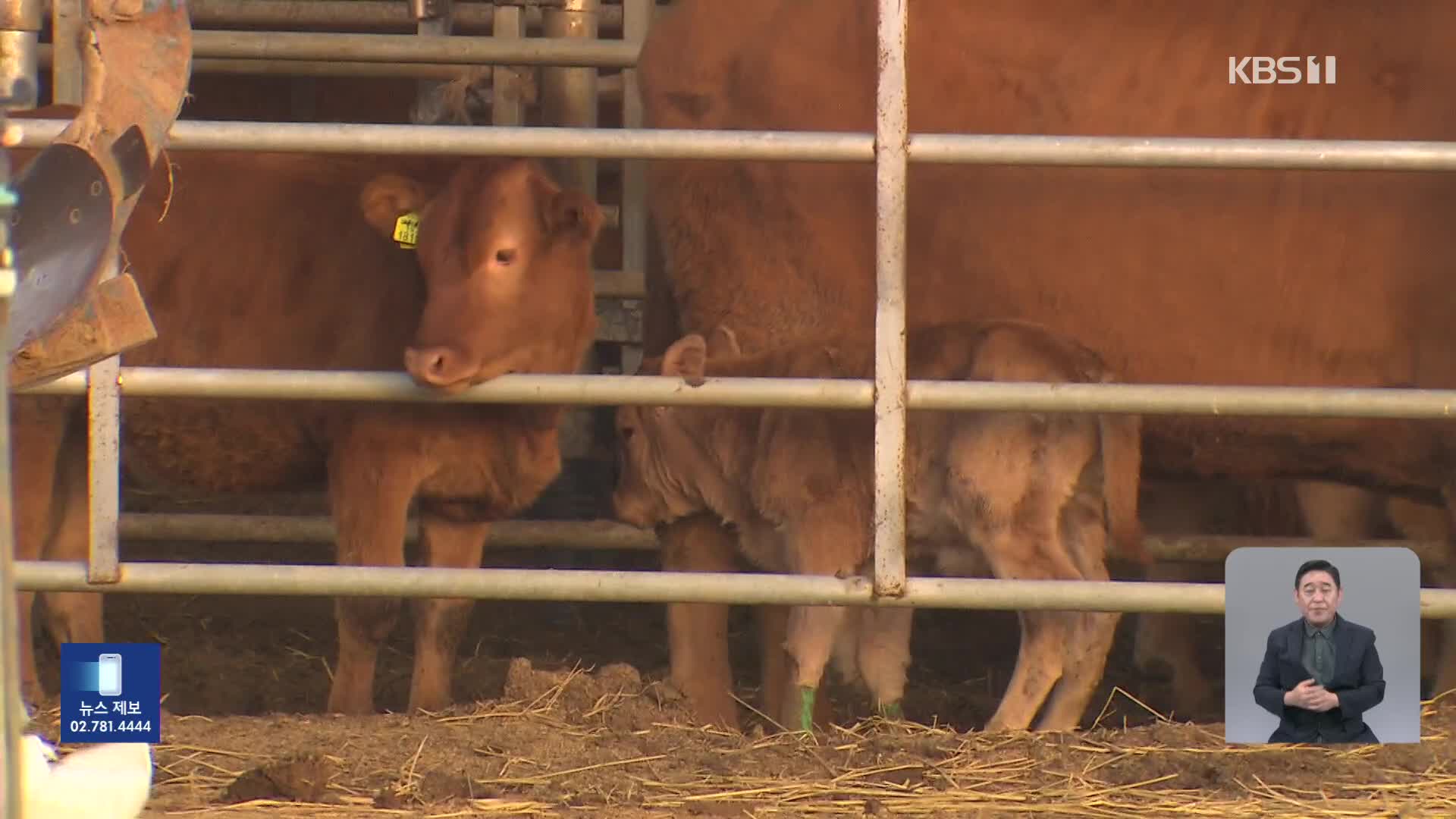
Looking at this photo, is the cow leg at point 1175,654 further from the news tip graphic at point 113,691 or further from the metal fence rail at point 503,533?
the news tip graphic at point 113,691

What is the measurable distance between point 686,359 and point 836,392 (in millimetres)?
563

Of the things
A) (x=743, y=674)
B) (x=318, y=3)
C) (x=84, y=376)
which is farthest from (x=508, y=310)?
(x=318, y=3)

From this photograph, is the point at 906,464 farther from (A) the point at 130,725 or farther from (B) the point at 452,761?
(A) the point at 130,725

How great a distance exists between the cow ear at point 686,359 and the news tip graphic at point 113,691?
1.38 metres

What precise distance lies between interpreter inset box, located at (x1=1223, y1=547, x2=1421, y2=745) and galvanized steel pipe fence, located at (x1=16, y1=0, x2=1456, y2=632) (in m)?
0.27

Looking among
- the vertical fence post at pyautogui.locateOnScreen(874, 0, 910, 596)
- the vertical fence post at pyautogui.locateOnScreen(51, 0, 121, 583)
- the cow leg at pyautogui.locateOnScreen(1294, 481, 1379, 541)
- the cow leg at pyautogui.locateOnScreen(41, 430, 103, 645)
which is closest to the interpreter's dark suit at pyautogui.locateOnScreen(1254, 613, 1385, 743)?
the vertical fence post at pyautogui.locateOnScreen(874, 0, 910, 596)

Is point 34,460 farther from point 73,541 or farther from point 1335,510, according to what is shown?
point 1335,510

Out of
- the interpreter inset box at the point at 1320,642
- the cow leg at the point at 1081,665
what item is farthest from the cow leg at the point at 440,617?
the interpreter inset box at the point at 1320,642

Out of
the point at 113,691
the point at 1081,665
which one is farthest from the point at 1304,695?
the point at 113,691

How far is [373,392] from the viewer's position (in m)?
4.65

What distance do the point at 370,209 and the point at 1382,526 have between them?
11.9 feet

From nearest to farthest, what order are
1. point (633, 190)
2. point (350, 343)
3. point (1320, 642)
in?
point (1320, 642), point (350, 343), point (633, 190)

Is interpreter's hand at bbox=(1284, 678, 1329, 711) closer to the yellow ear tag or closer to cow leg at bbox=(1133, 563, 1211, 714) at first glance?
cow leg at bbox=(1133, 563, 1211, 714)

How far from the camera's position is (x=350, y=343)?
5965 millimetres
